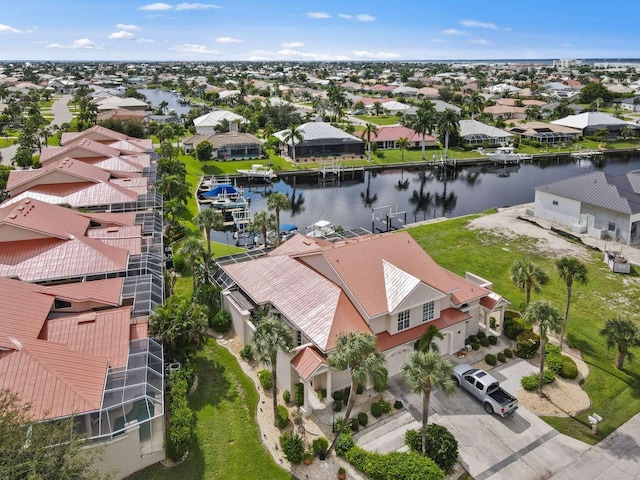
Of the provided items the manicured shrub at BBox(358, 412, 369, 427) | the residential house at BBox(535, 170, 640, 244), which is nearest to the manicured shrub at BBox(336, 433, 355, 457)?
the manicured shrub at BBox(358, 412, 369, 427)

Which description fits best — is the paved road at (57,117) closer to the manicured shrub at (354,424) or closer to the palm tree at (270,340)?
the palm tree at (270,340)

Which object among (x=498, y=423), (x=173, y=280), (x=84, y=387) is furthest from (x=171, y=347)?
(x=498, y=423)

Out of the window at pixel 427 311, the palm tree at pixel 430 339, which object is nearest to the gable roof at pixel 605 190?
the window at pixel 427 311

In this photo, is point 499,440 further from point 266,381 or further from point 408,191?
point 408,191

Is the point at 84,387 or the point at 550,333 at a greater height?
the point at 84,387

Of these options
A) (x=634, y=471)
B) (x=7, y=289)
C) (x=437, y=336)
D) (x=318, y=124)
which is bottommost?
(x=634, y=471)

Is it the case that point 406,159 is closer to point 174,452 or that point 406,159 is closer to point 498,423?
point 498,423

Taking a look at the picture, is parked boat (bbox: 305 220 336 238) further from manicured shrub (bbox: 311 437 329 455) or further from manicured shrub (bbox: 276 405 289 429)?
manicured shrub (bbox: 311 437 329 455)

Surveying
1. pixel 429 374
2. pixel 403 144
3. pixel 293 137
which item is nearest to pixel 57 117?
pixel 293 137
